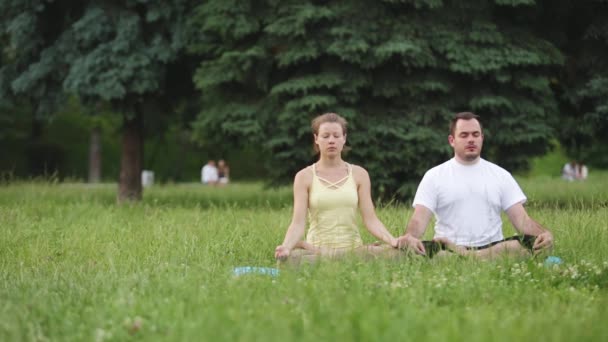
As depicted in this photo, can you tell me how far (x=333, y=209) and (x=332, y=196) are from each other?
12cm

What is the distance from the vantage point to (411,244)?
652 cm

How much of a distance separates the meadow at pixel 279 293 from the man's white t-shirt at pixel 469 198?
0.59 m

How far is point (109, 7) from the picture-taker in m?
15.6

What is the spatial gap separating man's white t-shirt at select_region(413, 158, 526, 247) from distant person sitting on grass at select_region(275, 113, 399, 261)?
1.59 ft

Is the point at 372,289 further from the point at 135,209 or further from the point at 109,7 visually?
the point at 109,7

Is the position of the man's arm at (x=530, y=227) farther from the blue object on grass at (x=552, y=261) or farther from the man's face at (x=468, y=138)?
the man's face at (x=468, y=138)

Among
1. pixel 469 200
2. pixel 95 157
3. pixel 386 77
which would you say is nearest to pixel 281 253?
pixel 469 200

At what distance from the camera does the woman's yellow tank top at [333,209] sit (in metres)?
6.95

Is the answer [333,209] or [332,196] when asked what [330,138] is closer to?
[332,196]

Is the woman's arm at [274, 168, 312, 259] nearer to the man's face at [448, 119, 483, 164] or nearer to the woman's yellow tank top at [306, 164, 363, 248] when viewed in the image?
the woman's yellow tank top at [306, 164, 363, 248]

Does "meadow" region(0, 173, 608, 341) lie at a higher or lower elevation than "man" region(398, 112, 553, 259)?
lower

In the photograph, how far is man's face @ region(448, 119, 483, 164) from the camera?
682 centimetres

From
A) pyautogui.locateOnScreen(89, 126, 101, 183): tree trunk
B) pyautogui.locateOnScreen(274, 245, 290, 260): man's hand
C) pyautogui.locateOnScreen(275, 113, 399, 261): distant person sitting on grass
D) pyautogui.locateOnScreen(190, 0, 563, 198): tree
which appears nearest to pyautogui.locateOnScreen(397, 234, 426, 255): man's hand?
pyautogui.locateOnScreen(275, 113, 399, 261): distant person sitting on grass

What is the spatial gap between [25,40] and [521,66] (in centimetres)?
913
